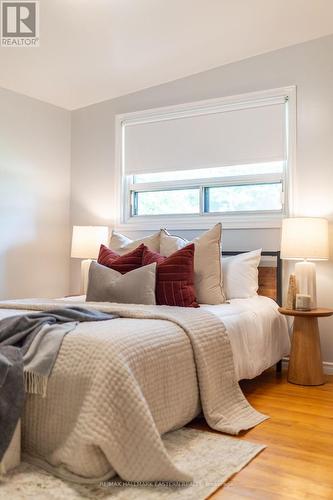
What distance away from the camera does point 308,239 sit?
3410mm

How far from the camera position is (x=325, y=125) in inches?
147

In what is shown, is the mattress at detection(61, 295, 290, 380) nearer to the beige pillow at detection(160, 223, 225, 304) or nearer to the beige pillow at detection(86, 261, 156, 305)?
the beige pillow at detection(160, 223, 225, 304)

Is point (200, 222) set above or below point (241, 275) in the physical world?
above

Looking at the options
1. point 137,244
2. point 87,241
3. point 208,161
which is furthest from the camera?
point 87,241

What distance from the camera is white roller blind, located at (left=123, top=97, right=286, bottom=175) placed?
3.96 meters

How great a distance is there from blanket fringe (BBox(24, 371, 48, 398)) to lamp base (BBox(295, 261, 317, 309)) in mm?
2136

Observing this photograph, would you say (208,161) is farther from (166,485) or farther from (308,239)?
(166,485)

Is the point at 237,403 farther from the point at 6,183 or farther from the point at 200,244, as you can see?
the point at 6,183

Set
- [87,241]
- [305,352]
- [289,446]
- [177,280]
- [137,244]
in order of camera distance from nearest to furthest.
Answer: [289,446], [177,280], [305,352], [137,244], [87,241]

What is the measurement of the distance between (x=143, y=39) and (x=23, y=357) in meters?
2.71

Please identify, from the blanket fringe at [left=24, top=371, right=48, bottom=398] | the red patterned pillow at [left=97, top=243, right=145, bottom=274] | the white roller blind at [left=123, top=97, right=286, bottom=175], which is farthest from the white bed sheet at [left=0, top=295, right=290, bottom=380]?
the white roller blind at [left=123, top=97, right=286, bottom=175]

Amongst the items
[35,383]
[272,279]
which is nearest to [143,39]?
[272,279]

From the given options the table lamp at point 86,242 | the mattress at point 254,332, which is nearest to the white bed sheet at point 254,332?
the mattress at point 254,332

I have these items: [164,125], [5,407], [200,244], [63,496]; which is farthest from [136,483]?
[164,125]
